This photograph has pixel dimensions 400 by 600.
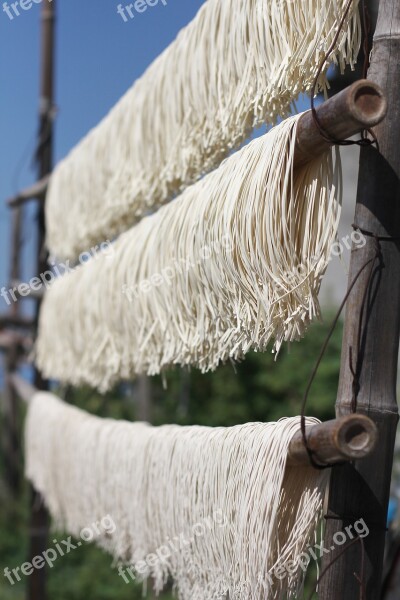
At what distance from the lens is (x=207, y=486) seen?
48.1 inches

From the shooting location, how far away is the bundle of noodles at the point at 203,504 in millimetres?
1064

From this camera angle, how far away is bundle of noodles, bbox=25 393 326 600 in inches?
41.9

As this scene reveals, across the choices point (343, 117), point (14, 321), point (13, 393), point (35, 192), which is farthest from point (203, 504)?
point (13, 393)

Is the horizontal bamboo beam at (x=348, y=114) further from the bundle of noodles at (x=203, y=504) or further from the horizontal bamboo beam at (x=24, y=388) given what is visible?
the horizontal bamboo beam at (x=24, y=388)

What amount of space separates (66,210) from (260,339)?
129 centimetres

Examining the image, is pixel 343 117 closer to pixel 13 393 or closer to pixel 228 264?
pixel 228 264

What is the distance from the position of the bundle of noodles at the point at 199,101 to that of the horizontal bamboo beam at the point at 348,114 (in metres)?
0.08

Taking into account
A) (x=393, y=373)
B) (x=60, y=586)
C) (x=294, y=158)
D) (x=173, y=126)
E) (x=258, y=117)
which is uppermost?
(x=173, y=126)

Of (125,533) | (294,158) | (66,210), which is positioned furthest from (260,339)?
(66,210)

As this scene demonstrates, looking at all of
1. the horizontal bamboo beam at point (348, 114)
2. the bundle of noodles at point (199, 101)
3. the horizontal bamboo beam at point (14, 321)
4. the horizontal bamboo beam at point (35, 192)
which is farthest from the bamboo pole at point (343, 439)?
the horizontal bamboo beam at point (14, 321)

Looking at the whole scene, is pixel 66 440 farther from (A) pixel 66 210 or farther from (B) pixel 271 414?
(B) pixel 271 414

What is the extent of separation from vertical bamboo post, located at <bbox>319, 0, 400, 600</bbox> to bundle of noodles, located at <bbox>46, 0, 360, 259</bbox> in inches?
2.9

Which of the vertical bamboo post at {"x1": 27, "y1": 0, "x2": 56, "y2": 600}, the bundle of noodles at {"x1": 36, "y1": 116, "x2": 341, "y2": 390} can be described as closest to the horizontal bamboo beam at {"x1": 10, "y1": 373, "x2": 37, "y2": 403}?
the vertical bamboo post at {"x1": 27, "y1": 0, "x2": 56, "y2": 600}

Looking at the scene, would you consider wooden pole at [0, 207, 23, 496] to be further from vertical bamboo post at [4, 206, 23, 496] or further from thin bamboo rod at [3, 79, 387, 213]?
thin bamboo rod at [3, 79, 387, 213]
